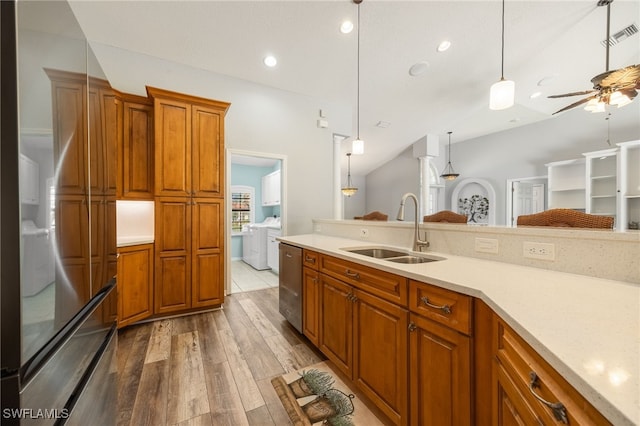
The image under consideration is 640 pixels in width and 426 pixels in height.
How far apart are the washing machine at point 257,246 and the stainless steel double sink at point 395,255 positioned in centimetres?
298

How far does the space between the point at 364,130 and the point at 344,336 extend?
5123 millimetres

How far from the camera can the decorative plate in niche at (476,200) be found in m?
7.18

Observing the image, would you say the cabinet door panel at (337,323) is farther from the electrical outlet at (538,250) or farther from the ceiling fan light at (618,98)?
the ceiling fan light at (618,98)

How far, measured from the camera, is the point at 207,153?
2.96 metres

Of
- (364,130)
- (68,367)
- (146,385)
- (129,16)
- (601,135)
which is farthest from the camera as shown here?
(364,130)

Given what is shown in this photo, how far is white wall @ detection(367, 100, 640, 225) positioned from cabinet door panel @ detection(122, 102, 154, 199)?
6.53 metres

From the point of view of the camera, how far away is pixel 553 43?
380cm

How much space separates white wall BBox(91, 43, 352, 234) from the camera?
3188mm

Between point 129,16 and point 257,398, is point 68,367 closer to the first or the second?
point 257,398

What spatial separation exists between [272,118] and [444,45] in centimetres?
276

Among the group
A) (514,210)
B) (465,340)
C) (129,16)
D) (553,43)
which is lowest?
(465,340)

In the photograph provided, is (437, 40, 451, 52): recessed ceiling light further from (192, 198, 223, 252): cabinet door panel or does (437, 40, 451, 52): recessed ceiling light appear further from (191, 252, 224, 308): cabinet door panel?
(191, 252, 224, 308): cabinet door panel

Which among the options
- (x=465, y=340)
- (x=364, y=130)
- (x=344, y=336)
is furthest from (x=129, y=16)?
(x=364, y=130)

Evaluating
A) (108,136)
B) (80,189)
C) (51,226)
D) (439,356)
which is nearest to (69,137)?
(80,189)
